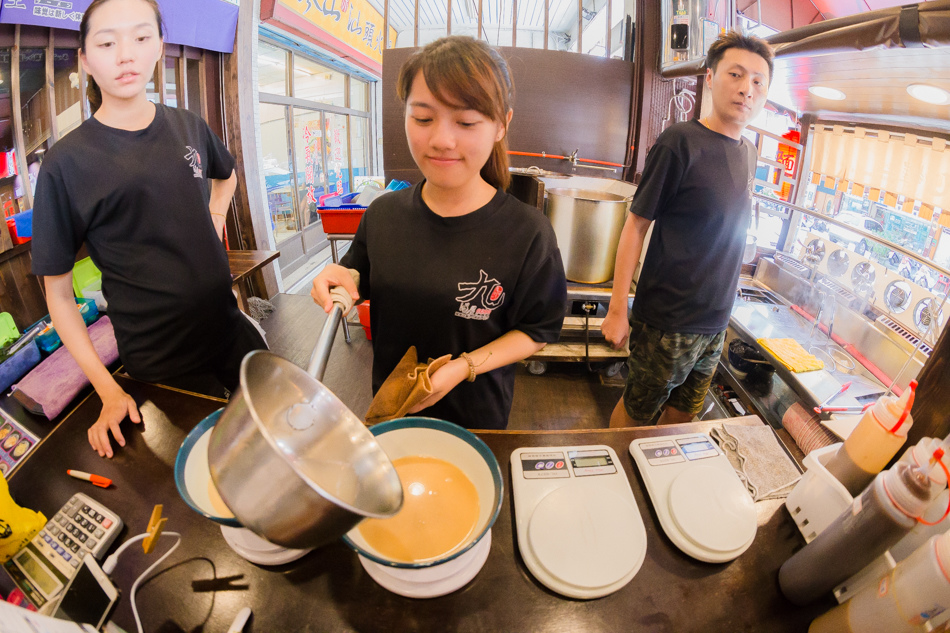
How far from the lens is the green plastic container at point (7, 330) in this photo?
5.73ft

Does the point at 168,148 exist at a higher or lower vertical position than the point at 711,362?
higher

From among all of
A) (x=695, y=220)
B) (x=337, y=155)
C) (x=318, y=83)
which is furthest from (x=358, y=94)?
(x=695, y=220)

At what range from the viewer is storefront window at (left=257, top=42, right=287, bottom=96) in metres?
5.25

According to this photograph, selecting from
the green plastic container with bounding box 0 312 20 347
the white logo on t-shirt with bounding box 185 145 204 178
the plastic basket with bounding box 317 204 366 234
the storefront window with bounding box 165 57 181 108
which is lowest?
the green plastic container with bounding box 0 312 20 347

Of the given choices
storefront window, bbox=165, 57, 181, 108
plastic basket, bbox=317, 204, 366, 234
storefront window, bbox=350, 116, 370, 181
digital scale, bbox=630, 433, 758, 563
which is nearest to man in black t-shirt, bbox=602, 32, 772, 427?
digital scale, bbox=630, 433, 758, 563

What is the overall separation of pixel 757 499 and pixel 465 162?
3.40 ft

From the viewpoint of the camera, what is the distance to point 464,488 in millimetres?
815

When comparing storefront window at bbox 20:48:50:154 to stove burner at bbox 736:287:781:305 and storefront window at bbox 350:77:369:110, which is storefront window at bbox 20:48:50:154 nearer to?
stove burner at bbox 736:287:781:305

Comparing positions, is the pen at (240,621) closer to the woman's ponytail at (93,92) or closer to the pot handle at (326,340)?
the pot handle at (326,340)

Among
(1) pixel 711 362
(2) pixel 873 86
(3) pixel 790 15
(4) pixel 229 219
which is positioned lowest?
(1) pixel 711 362

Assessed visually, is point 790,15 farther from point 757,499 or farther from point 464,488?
point 464,488

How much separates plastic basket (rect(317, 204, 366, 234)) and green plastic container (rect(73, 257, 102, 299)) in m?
1.32

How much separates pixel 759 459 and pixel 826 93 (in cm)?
274

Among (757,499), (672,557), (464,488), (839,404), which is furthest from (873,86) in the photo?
(464,488)
